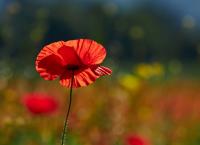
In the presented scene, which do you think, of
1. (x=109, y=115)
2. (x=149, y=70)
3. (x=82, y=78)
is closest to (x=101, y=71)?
(x=82, y=78)

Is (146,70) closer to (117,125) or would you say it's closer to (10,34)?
(10,34)

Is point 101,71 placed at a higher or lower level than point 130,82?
higher

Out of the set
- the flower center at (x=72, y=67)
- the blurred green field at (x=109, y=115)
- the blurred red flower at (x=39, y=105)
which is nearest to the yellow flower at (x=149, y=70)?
the blurred green field at (x=109, y=115)

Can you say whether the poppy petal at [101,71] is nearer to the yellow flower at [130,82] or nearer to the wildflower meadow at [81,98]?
the wildflower meadow at [81,98]

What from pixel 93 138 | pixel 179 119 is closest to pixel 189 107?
pixel 179 119

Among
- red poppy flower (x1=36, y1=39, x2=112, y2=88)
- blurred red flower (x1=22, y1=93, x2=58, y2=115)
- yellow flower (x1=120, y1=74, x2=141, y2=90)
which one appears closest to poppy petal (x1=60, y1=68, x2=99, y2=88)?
red poppy flower (x1=36, y1=39, x2=112, y2=88)

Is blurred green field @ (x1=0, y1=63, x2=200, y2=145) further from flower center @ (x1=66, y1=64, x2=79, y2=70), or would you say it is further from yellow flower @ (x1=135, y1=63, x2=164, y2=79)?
flower center @ (x1=66, y1=64, x2=79, y2=70)

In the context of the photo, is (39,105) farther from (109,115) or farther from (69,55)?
(69,55)
